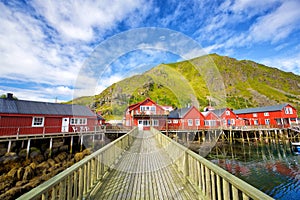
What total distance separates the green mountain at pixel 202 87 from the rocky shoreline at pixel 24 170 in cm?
650

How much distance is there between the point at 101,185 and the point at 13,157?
15878 mm

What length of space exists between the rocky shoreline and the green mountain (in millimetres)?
6496

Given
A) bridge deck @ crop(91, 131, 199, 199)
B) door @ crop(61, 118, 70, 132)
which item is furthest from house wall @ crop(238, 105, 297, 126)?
door @ crop(61, 118, 70, 132)

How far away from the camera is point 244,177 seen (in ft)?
35.7

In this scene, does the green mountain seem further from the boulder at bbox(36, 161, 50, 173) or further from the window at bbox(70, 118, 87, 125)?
the boulder at bbox(36, 161, 50, 173)

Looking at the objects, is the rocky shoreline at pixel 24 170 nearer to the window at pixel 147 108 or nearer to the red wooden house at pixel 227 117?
the window at pixel 147 108

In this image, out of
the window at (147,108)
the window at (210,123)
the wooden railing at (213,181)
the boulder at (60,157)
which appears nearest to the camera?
the wooden railing at (213,181)

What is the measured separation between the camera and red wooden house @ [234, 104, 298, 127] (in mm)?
34219

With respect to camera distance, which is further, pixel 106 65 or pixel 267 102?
pixel 267 102

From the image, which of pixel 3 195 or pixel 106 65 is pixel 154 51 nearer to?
pixel 106 65

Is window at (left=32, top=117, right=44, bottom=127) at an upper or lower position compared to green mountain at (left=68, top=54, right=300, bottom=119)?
lower

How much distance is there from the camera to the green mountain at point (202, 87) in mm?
7245

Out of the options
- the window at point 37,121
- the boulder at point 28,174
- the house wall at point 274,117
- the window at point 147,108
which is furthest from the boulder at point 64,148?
the house wall at point 274,117

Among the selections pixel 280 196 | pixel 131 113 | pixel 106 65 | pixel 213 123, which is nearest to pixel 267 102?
pixel 213 123
